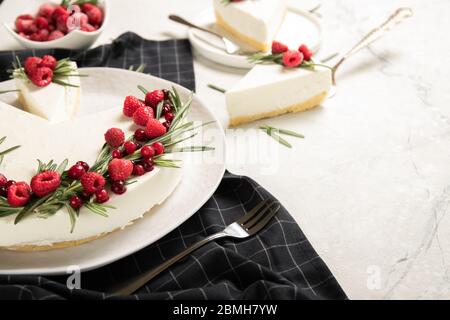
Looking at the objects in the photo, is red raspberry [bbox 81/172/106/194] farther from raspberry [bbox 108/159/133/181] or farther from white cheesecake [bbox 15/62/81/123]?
white cheesecake [bbox 15/62/81/123]

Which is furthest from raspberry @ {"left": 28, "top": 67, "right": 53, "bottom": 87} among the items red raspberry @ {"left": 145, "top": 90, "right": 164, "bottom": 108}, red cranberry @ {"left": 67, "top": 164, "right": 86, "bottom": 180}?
red cranberry @ {"left": 67, "top": 164, "right": 86, "bottom": 180}

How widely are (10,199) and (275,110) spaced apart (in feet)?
2.89

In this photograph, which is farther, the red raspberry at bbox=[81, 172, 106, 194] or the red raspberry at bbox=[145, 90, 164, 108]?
the red raspberry at bbox=[145, 90, 164, 108]

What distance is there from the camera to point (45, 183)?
4.19ft

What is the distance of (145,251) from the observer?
135 cm

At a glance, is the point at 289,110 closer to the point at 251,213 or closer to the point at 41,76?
the point at 251,213

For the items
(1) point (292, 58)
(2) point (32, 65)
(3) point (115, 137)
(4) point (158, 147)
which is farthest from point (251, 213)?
(2) point (32, 65)

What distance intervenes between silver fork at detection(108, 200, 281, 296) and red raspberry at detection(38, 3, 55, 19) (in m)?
1.15

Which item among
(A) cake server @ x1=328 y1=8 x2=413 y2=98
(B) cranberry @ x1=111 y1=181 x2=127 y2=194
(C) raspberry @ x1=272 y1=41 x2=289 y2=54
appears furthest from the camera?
(A) cake server @ x1=328 y1=8 x2=413 y2=98

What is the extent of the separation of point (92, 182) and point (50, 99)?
1.78ft

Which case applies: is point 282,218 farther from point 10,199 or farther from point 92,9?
point 92,9

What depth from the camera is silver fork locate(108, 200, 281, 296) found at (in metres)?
1.25

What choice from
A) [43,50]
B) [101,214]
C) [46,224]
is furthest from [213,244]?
[43,50]

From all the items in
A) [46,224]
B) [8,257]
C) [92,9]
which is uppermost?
[92,9]
